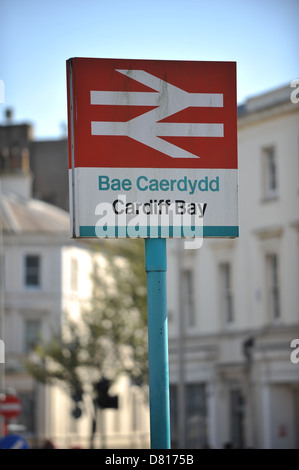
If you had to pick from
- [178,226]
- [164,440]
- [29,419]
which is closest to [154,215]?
[178,226]

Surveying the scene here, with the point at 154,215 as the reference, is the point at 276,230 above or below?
above

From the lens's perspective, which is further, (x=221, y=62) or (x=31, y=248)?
(x=31, y=248)

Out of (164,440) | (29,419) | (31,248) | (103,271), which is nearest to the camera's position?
(164,440)

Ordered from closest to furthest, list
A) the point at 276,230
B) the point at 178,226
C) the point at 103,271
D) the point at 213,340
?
the point at 178,226, the point at 276,230, the point at 213,340, the point at 103,271

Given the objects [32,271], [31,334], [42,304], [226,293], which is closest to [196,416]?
[226,293]

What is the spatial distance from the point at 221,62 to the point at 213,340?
3227 centimetres

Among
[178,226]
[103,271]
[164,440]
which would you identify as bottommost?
[164,440]

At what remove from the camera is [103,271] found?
3984 centimetres

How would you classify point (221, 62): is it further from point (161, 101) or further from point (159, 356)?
point (159, 356)

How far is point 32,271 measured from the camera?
55.7 metres

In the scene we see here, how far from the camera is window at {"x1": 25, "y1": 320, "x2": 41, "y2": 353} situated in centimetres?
Answer: 5400

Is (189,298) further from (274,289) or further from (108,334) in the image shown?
(274,289)

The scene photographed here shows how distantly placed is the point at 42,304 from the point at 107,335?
49.5 feet

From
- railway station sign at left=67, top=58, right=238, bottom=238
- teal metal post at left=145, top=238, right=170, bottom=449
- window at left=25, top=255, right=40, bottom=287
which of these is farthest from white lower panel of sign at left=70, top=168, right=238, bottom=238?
window at left=25, top=255, right=40, bottom=287
